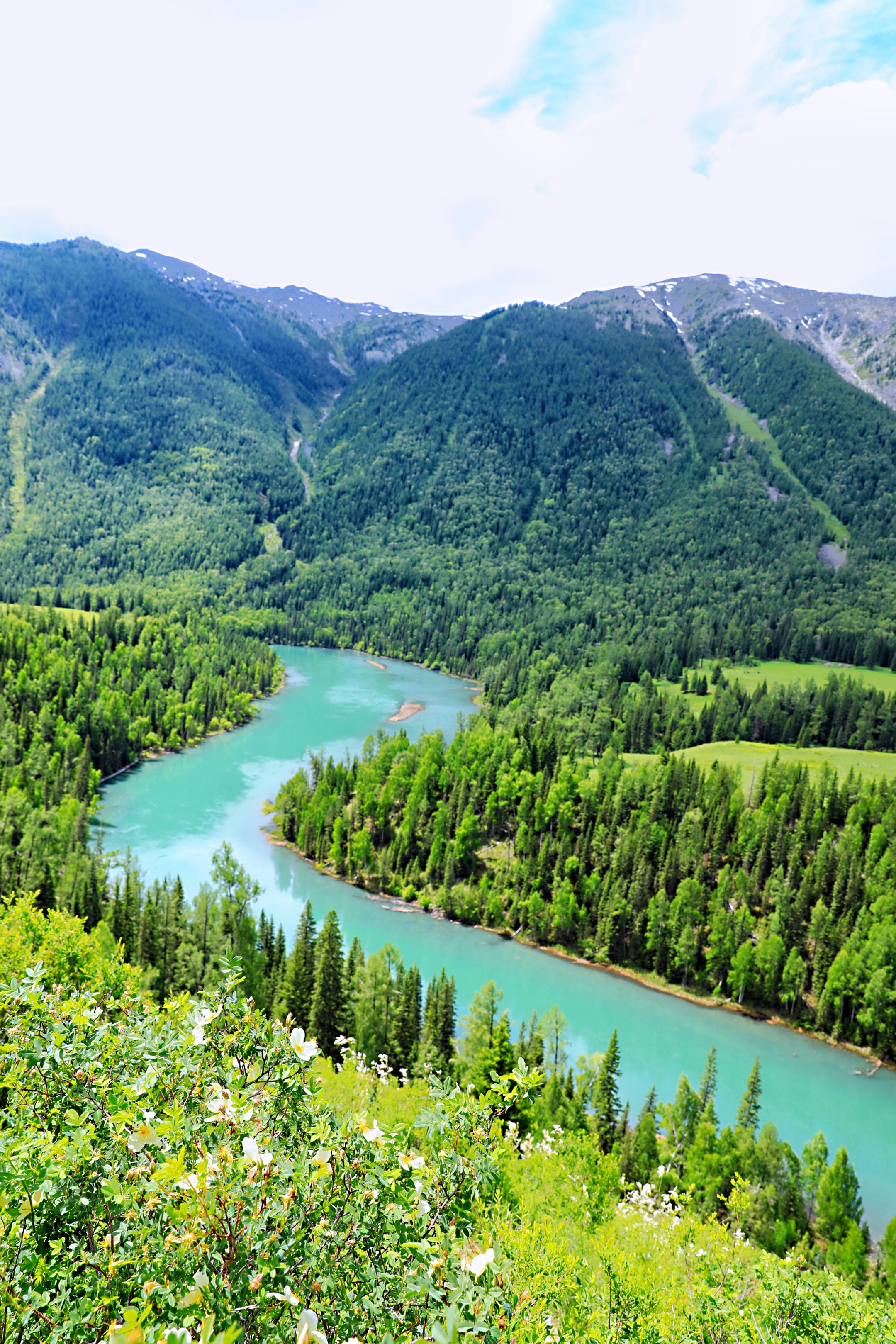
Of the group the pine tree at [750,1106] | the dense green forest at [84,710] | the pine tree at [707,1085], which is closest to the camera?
the pine tree at [750,1106]

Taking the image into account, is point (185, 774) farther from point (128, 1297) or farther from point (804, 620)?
point (804, 620)

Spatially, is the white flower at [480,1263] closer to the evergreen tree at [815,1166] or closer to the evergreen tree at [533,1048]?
the evergreen tree at [533,1048]

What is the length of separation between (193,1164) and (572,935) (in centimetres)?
6663

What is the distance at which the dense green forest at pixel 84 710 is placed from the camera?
200 feet

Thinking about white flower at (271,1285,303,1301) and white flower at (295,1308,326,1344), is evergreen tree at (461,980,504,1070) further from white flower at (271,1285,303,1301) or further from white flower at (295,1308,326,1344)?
white flower at (295,1308,326,1344)

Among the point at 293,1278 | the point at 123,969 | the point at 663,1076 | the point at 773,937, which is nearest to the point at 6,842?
the point at 123,969

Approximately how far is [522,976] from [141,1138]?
201ft

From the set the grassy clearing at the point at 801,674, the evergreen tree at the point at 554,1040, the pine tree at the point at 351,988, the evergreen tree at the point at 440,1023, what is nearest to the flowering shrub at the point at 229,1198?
the evergreen tree at the point at 554,1040

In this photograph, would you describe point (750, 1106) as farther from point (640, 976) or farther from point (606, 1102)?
point (640, 976)

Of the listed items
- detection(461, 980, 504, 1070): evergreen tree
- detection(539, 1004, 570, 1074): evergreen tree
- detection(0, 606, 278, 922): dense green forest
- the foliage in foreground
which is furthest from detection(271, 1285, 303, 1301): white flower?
detection(0, 606, 278, 922): dense green forest

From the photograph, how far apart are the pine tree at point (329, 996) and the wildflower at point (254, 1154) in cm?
4253

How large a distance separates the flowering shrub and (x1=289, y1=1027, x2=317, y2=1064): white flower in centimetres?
2

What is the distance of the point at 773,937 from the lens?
59.7 m

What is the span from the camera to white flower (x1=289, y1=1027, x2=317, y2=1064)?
5.86 metres
